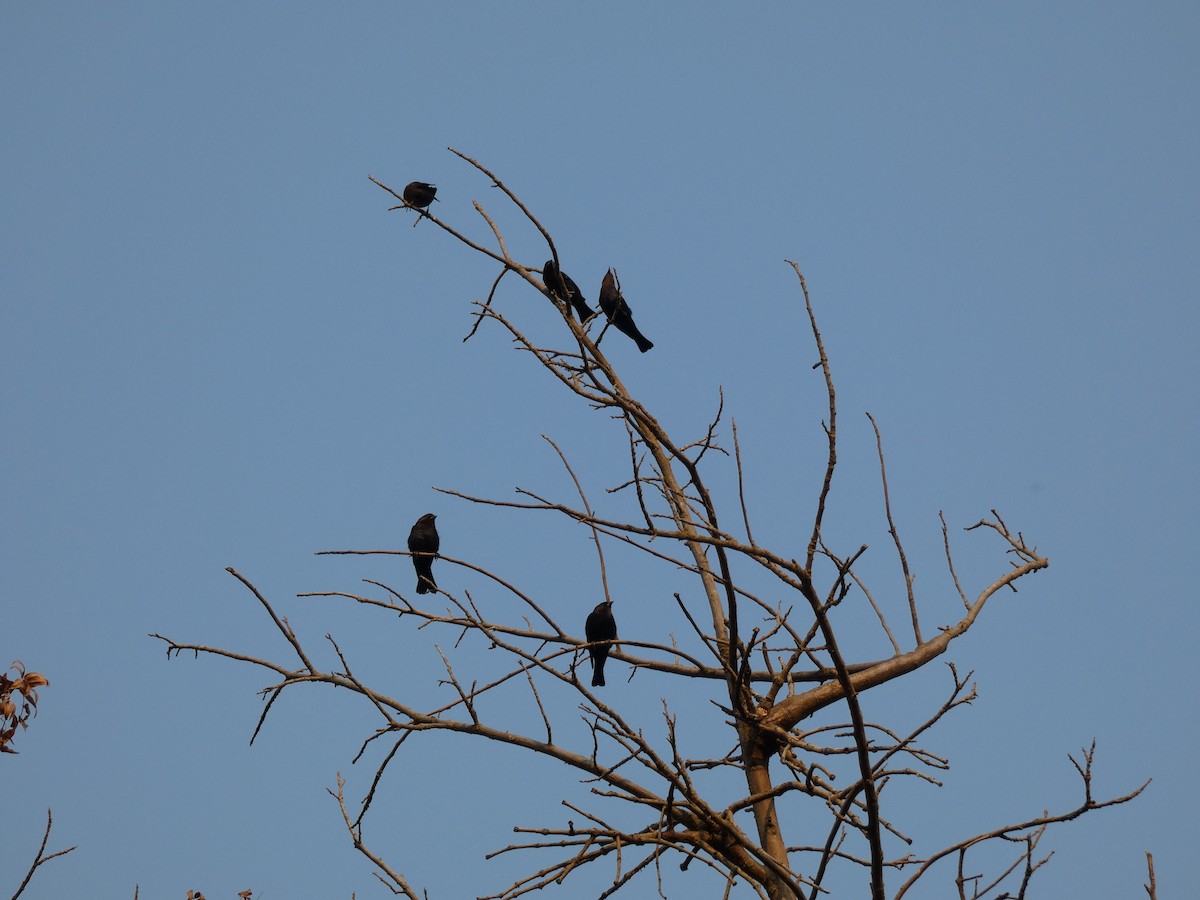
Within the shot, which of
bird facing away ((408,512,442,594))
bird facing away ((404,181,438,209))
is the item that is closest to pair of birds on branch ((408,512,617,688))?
bird facing away ((408,512,442,594))

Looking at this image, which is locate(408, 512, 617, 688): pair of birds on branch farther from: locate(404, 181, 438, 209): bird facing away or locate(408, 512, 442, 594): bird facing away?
locate(404, 181, 438, 209): bird facing away

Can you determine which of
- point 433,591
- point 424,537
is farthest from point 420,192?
point 433,591

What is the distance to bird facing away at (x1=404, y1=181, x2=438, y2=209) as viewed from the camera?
10.5 metres

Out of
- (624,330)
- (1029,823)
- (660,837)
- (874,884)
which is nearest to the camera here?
(874,884)

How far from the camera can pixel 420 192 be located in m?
10.5

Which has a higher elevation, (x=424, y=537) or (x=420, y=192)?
(x=420, y=192)

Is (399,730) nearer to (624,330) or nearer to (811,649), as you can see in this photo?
(811,649)

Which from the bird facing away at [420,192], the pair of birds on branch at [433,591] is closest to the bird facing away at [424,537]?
the pair of birds on branch at [433,591]

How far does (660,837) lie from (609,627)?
3.78m

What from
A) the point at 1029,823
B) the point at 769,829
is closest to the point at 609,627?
the point at 769,829

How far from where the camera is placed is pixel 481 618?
3400 millimetres

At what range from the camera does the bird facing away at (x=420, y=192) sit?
10453 mm

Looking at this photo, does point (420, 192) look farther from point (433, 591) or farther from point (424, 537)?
point (433, 591)

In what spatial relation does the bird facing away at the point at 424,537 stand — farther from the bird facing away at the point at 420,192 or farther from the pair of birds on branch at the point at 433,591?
the bird facing away at the point at 420,192
